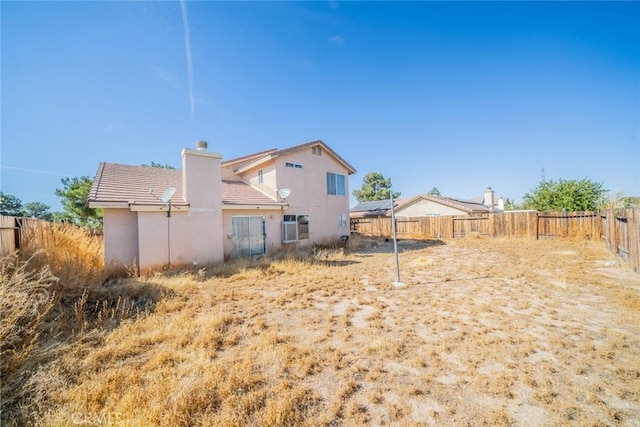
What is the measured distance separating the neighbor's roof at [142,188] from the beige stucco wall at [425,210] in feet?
65.4

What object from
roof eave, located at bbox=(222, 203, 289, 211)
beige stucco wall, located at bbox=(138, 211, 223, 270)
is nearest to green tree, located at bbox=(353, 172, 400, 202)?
roof eave, located at bbox=(222, 203, 289, 211)

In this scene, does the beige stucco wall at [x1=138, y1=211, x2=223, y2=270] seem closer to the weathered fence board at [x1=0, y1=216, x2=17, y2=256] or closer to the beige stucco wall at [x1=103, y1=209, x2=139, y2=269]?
the beige stucco wall at [x1=103, y1=209, x2=139, y2=269]

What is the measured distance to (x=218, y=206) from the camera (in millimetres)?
10734

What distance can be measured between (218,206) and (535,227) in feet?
71.2

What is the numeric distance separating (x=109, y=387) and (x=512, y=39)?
18129 millimetres

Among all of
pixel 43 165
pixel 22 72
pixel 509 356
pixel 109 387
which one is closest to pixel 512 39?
pixel 509 356

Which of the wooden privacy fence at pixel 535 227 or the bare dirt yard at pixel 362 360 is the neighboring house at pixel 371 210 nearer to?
the wooden privacy fence at pixel 535 227

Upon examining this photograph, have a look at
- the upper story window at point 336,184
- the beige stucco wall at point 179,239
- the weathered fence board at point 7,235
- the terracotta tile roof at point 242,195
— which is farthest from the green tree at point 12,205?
the upper story window at point 336,184

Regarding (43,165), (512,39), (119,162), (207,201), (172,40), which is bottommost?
(207,201)

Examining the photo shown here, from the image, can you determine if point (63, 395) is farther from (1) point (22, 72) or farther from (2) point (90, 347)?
(1) point (22, 72)

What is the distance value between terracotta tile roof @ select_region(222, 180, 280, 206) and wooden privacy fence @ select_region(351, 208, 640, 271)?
13943 millimetres

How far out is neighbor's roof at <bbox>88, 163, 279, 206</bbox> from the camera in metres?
8.87

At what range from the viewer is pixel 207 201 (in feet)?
34.2

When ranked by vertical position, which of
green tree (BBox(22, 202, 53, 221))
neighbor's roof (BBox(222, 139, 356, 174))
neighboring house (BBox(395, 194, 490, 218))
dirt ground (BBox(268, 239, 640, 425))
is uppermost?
neighbor's roof (BBox(222, 139, 356, 174))
